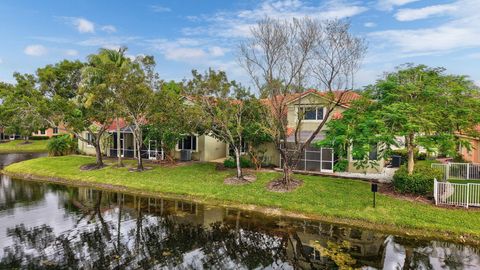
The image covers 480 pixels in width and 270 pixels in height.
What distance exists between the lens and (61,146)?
3650cm

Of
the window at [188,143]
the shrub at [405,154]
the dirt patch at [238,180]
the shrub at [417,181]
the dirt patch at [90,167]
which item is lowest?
the dirt patch at [238,180]

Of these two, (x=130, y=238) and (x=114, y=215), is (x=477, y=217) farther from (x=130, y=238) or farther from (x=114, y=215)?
(x=114, y=215)

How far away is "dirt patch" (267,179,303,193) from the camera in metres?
20.1

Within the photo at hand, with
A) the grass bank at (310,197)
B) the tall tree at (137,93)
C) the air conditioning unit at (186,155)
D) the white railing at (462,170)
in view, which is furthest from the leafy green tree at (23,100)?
the white railing at (462,170)

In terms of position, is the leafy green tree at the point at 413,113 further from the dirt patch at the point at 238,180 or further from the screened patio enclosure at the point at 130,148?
the screened patio enclosure at the point at 130,148

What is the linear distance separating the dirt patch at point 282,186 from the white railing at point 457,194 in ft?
25.1

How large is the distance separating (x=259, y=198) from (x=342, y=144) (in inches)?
229

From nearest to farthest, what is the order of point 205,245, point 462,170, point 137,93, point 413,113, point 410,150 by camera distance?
1. point 205,245
2. point 413,113
3. point 410,150
4. point 462,170
5. point 137,93

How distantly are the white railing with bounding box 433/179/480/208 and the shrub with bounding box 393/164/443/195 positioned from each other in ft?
2.85

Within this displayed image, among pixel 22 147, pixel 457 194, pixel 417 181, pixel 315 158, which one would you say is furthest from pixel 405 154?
pixel 22 147

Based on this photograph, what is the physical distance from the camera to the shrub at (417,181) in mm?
17828

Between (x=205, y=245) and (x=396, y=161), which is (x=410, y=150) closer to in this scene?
(x=396, y=161)

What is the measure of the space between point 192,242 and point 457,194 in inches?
536

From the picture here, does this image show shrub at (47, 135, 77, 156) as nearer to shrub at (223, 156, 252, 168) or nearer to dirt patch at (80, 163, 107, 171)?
dirt patch at (80, 163, 107, 171)
